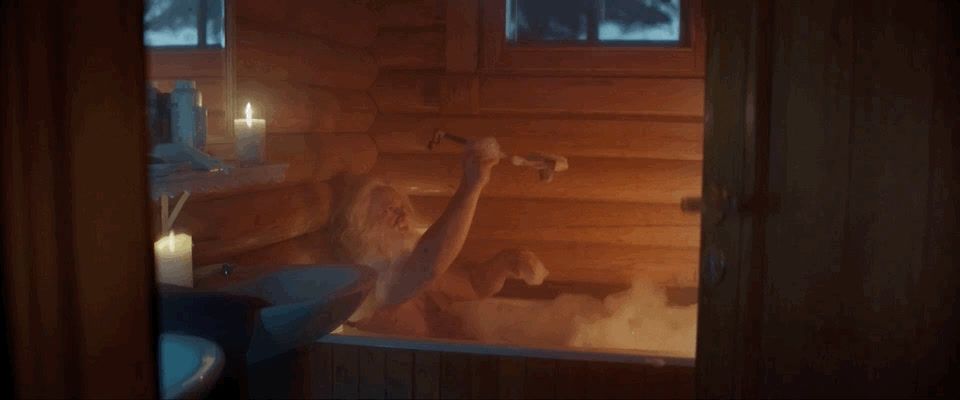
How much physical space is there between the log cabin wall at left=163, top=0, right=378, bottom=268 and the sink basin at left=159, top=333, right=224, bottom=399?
1284mm

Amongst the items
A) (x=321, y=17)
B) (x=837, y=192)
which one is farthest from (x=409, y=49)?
(x=837, y=192)

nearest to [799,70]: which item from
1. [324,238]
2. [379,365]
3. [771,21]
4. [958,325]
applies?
[771,21]

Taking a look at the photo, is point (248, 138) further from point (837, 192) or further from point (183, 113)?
point (837, 192)

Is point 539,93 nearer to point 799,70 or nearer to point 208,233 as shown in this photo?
point 208,233

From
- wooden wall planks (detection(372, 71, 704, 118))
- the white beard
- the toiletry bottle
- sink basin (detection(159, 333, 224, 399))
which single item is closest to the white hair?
the white beard

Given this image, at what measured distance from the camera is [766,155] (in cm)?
148

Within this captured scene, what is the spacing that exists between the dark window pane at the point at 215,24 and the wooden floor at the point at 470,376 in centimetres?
108

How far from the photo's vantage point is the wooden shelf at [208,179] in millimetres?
2104

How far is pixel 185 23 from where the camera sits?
2.71m

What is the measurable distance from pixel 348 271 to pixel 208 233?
2.30 feet

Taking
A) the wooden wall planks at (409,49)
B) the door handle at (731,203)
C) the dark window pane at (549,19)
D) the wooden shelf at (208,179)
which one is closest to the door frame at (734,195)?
the door handle at (731,203)

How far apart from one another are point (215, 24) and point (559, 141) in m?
2.17

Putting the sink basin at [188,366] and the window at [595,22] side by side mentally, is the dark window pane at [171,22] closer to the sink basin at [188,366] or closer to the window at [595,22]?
the sink basin at [188,366]

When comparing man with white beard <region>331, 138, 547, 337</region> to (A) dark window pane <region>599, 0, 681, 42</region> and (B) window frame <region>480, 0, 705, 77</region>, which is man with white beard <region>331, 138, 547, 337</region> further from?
(A) dark window pane <region>599, 0, 681, 42</region>
